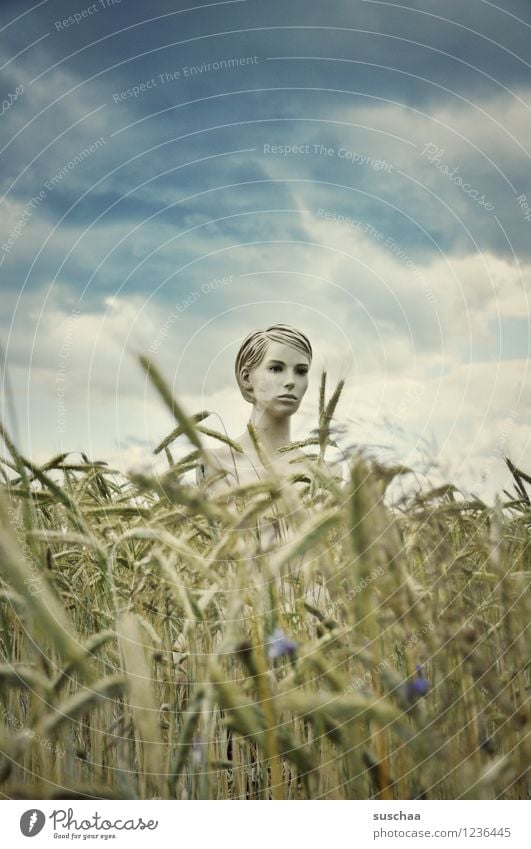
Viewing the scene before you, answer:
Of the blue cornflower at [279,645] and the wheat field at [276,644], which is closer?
the wheat field at [276,644]

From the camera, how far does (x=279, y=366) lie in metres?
3.75

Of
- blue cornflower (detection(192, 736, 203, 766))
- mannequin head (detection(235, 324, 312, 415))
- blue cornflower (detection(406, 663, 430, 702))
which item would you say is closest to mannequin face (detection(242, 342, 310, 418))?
mannequin head (detection(235, 324, 312, 415))

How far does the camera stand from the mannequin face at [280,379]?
3730 millimetres

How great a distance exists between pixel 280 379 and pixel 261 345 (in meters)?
0.22

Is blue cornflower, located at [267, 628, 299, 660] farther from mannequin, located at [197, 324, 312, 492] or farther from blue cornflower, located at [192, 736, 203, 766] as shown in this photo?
mannequin, located at [197, 324, 312, 492]

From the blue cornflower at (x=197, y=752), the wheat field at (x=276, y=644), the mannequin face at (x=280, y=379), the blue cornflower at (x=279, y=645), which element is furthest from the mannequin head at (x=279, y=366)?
the blue cornflower at (x=279, y=645)

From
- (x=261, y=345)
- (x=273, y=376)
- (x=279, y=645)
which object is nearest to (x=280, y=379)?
(x=273, y=376)

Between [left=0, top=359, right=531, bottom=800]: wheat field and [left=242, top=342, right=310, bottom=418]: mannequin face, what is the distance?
1.86 m

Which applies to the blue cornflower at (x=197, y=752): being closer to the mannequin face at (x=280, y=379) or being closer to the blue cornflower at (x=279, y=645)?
the blue cornflower at (x=279, y=645)

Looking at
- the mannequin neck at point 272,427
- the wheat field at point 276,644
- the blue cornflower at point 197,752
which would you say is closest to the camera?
the wheat field at point 276,644

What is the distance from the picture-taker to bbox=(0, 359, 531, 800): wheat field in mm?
964

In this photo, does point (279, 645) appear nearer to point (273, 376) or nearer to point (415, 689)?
point (415, 689)

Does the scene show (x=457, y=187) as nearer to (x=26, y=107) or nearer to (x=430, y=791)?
(x=26, y=107)

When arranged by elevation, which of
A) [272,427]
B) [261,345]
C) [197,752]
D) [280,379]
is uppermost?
[261,345]
